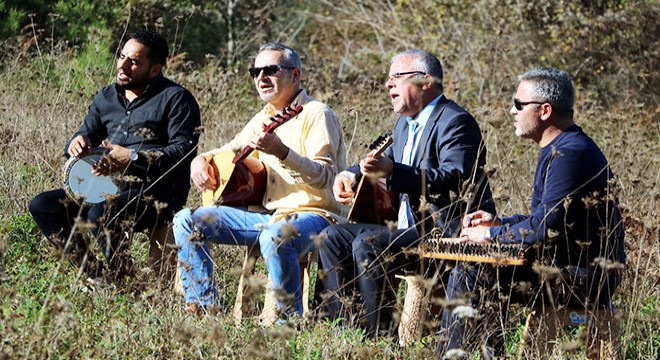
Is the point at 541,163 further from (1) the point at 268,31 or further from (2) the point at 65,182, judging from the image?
(1) the point at 268,31

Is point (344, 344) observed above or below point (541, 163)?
below

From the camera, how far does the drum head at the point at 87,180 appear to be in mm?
5648

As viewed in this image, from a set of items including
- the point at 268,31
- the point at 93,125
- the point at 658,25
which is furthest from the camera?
the point at 268,31

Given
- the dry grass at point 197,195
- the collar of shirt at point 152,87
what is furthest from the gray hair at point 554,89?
the collar of shirt at point 152,87

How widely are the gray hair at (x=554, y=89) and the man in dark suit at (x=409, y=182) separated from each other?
0.40 metres

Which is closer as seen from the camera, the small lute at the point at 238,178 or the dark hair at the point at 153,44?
the small lute at the point at 238,178

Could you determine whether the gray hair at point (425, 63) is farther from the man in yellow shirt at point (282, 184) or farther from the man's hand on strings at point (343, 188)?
the man's hand on strings at point (343, 188)

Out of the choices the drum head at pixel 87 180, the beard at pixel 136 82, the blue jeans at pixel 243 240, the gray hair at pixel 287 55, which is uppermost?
the gray hair at pixel 287 55

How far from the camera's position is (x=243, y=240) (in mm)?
5617

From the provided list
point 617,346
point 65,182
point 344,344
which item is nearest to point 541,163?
point 617,346

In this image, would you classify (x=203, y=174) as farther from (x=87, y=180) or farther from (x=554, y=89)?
(x=554, y=89)

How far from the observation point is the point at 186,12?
14.8 m

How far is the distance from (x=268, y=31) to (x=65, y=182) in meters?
12.4

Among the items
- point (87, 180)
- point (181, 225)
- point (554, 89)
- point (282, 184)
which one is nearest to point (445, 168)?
point (554, 89)
